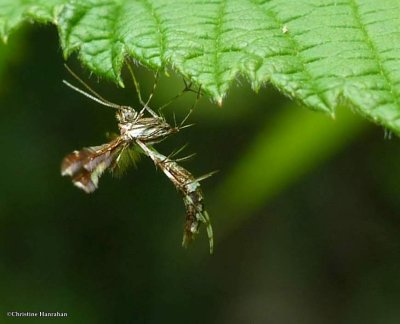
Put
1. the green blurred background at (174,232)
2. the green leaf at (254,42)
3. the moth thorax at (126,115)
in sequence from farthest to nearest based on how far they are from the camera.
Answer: the green blurred background at (174,232) < the moth thorax at (126,115) < the green leaf at (254,42)

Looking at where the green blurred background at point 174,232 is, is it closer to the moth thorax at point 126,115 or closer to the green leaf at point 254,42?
the moth thorax at point 126,115

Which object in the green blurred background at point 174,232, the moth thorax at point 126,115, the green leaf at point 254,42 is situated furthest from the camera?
the green blurred background at point 174,232

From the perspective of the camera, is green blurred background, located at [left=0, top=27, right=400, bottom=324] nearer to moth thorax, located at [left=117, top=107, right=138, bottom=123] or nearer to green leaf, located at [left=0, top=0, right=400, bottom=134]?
moth thorax, located at [left=117, top=107, right=138, bottom=123]

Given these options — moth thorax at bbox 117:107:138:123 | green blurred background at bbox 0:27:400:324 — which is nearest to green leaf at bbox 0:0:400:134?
moth thorax at bbox 117:107:138:123

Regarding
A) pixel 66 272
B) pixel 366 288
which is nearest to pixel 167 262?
pixel 66 272

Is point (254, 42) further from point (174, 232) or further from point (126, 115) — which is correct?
point (174, 232)

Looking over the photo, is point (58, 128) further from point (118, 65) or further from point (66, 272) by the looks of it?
point (118, 65)

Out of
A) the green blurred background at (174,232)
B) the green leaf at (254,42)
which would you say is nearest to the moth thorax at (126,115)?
the green leaf at (254,42)
